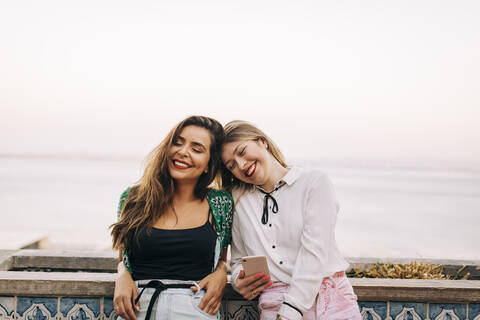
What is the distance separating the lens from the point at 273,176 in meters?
2.57

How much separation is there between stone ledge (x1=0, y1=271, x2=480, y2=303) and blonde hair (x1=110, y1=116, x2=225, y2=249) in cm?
40

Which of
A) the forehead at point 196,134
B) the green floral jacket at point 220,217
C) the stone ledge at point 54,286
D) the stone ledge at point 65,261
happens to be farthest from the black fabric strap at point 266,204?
the stone ledge at point 65,261

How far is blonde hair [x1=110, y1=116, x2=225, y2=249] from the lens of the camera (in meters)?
2.50

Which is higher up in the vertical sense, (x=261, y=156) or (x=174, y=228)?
(x=261, y=156)

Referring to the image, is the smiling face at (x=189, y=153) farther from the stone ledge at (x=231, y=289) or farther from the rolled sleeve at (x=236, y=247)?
the stone ledge at (x=231, y=289)

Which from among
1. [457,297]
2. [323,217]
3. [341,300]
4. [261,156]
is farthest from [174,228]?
[457,297]

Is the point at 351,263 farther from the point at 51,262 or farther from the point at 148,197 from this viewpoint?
the point at 51,262

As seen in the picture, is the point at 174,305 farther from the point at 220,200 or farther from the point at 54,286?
the point at 54,286

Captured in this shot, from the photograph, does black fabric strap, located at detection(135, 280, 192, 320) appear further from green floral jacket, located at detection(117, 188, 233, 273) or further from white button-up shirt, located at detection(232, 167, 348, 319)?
white button-up shirt, located at detection(232, 167, 348, 319)

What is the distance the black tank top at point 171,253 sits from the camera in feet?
7.93

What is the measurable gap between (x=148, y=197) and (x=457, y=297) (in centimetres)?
206

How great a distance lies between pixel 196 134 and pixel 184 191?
0.38 metres

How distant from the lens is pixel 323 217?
2322mm

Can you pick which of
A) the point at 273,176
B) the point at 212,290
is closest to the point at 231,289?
the point at 212,290
